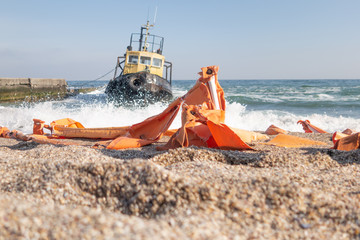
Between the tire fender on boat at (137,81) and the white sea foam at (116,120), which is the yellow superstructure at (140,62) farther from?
the white sea foam at (116,120)

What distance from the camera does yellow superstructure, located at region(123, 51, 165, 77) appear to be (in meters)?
14.3

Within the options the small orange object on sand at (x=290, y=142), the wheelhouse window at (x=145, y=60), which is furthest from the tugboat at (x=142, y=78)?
the small orange object on sand at (x=290, y=142)

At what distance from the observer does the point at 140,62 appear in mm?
14391

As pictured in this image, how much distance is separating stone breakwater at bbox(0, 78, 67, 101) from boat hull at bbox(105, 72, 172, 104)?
23.7 feet

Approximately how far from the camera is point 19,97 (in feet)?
59.0

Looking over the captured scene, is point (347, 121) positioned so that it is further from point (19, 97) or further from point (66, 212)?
point (19, 97)

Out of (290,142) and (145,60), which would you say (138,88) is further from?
(290,142)

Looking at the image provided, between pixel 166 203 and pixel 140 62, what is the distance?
44.0 feet

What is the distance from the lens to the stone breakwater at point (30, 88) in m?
17.2

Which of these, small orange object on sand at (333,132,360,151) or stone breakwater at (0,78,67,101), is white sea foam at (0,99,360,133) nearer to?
small orange object on sand at (333,132,360,151)

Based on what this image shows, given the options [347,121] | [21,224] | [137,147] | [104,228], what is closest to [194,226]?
[104,228]

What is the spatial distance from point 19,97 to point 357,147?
1882 centimetres

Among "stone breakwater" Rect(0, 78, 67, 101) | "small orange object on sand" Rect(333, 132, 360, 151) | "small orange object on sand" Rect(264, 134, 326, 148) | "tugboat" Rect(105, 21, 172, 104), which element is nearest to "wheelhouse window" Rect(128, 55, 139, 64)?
"tugboat" Rect(105, 21, 172, 104)

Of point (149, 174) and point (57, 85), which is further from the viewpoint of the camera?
point (57, 85)
